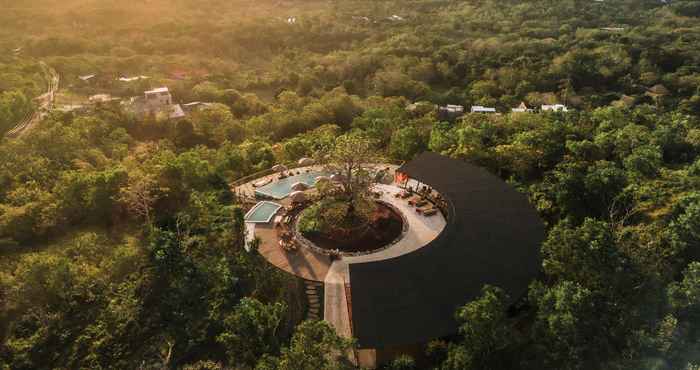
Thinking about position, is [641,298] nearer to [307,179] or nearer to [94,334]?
[307,179]

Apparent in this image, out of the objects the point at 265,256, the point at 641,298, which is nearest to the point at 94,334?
the point at 265,256

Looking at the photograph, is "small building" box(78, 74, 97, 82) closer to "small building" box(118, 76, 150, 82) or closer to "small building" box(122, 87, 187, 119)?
"small building" box(118, 76, 150, 82)

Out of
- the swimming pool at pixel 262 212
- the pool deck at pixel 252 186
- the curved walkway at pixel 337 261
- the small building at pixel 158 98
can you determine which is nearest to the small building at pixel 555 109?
the curved walkway at pixel 337 261

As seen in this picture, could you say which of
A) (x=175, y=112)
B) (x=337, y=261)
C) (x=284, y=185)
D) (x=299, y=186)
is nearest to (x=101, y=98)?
(x=175, y=112)

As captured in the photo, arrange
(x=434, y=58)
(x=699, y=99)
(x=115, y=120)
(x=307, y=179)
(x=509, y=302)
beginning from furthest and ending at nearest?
(x=434, y=58)
(x=699, y=99)
(x=115, y=120)
(x=307, y=179)
(x=509, y=302)

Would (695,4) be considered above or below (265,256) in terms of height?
above

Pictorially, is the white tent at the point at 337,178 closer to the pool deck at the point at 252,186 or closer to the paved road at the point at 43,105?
the pool deck at the point at 252,186
